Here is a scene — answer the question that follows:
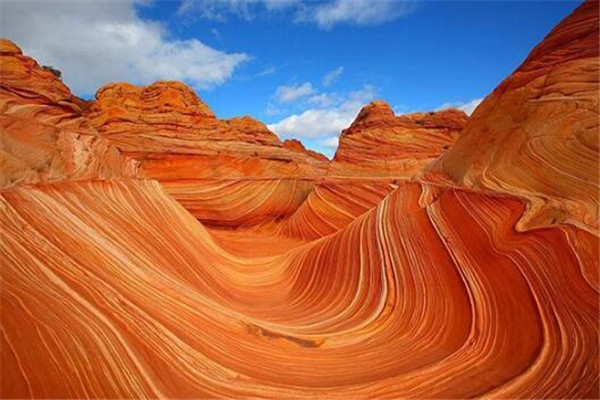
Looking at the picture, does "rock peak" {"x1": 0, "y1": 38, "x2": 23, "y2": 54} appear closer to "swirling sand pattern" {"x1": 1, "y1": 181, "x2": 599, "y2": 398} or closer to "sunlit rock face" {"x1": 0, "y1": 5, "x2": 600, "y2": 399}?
"sunlit rock face" {"x1": 0, "y1": 5, "x2": 600, "y2": 399}

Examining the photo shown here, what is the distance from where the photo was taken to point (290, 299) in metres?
5.37

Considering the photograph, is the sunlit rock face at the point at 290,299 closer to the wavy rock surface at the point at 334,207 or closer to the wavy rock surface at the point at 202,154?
the wavy rock surface at the point at 334,207

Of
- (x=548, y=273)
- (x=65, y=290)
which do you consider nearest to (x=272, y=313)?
(x=65, y=290)

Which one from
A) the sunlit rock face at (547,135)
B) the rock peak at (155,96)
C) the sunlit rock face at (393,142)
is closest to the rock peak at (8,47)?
the rock peak at (155,96)

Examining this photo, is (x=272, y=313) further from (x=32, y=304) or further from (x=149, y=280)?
(x=32, y=304)

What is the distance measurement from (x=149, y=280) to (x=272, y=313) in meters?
1.61

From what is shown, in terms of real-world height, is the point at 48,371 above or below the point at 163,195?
below

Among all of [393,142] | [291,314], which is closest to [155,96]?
[393,142]

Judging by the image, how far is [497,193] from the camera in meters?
4.57

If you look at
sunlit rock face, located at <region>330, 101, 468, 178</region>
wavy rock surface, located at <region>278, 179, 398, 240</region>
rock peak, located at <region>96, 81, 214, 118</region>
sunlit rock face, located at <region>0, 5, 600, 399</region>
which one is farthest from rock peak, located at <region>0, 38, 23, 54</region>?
sunlit rock face, located at <region>330, 101, 468, 178</region>

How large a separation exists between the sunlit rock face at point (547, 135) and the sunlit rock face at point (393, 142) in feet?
28.3

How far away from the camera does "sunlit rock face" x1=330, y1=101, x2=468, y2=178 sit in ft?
50.7

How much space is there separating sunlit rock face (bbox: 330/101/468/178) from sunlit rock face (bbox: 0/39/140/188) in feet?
32.6

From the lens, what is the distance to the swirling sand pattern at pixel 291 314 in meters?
2.59
